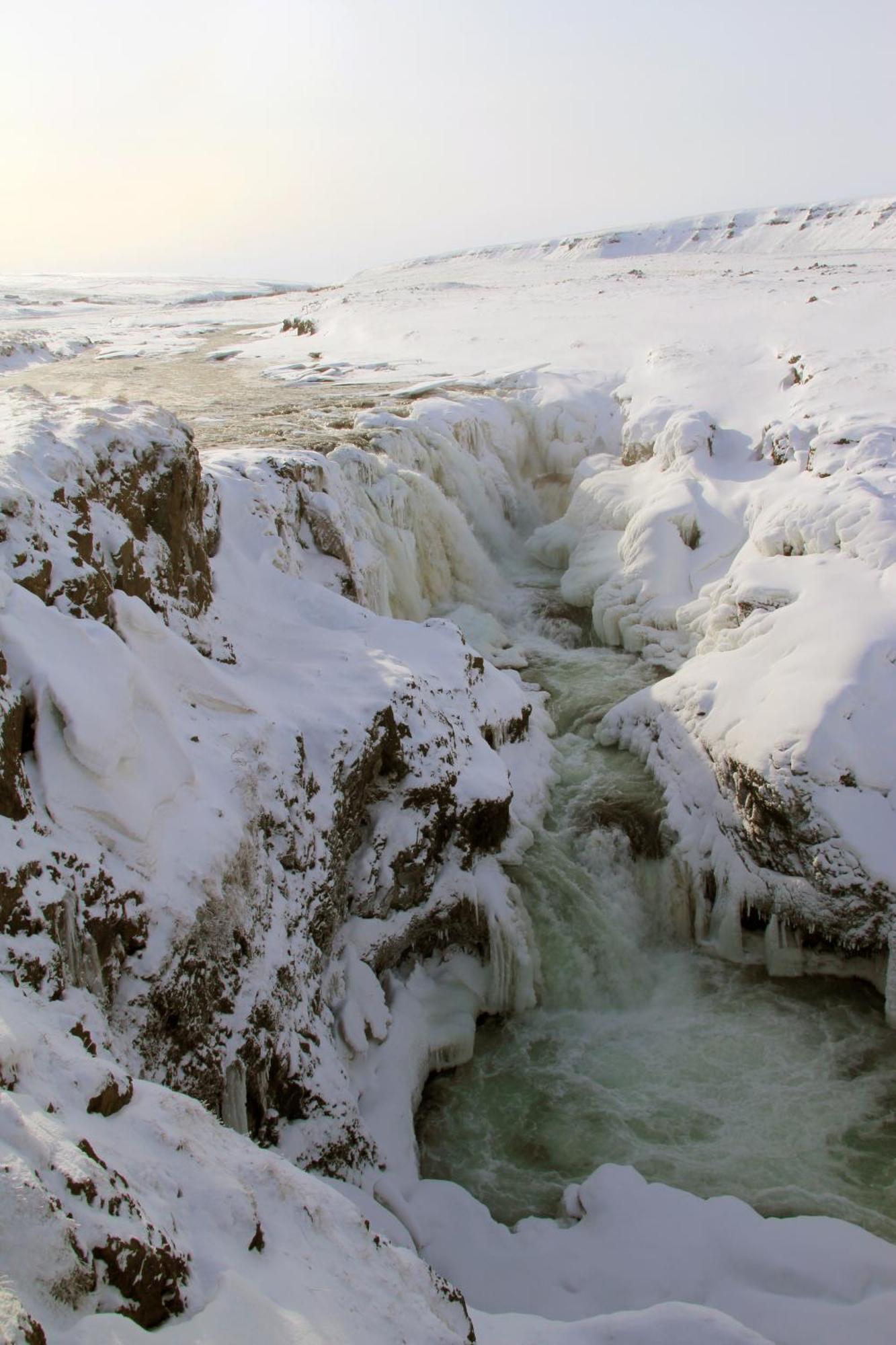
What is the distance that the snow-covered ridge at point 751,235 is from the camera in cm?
5822

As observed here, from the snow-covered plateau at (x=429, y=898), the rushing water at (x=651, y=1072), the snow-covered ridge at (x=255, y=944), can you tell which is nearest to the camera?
the snow-covered ridge at (x=255, y=944)

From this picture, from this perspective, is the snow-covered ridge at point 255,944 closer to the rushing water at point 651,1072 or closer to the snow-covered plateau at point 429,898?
the snow-covered plateau at point 429,898

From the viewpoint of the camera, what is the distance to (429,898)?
27.2 feet

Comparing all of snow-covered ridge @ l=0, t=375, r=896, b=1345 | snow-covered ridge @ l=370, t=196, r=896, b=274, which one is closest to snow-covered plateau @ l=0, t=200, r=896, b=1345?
snow-covered ridge @ l=0, t=375, r=896, b=1345

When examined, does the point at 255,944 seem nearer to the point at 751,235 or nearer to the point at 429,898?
the point at 429,898

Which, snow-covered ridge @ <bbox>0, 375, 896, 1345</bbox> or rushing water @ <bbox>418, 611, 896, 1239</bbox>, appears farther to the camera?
rushing water @ <bbox>418, 611, 896, 1239</bbox>

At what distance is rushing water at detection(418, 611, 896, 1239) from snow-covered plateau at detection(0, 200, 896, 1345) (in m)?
0.04

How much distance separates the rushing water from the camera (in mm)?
6945

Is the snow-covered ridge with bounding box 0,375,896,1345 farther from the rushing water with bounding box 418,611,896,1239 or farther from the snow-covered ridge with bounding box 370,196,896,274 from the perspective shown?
the snow-covered ridge with bounding box 370,196,896,274

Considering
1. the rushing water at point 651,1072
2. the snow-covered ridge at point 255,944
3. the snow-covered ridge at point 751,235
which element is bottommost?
the rushing water at point 651,1072

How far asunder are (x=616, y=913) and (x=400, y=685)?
3227mm

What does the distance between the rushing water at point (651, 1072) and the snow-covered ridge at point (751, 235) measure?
54196mm

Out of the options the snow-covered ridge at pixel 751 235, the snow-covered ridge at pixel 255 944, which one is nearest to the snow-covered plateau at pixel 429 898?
the snow-covered ridge at pixel 255 944

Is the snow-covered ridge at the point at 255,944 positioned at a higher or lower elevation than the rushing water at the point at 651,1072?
higher
